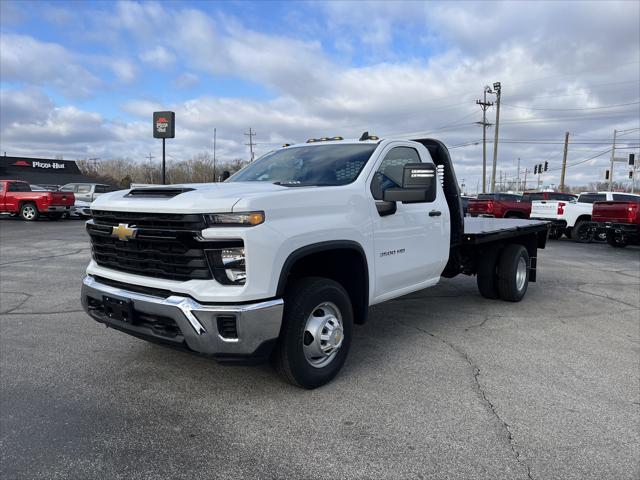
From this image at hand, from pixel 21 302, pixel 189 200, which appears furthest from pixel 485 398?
pixel 21 302

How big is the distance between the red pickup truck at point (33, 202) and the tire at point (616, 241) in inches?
850

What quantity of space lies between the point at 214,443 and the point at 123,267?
153cm

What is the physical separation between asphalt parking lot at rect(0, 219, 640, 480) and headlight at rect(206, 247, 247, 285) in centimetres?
98

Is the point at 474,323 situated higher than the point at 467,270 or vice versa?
the point at 467,270

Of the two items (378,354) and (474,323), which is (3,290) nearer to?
(378,354)

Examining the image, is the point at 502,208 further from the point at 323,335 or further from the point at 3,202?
the point at 3,202

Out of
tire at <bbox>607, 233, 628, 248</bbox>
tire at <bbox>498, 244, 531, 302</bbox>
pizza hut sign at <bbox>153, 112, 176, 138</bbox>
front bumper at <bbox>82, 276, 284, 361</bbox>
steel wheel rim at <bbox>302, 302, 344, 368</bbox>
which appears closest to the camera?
front bumper at <bbox>82, 276, 284, 361</bbox>

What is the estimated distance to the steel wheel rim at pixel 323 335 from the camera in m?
3.69

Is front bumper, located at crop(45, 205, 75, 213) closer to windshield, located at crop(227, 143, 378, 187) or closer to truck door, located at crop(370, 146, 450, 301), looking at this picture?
windshield, located at crop(227, 143, 378, 187)

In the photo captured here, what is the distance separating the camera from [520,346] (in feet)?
16.4

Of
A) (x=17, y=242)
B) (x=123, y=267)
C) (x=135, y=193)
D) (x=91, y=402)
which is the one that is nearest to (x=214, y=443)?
(x=91, y=402)

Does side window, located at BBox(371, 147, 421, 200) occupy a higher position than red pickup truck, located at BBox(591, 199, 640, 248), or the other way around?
side window, located at BBox(371, 147, 421, 200)

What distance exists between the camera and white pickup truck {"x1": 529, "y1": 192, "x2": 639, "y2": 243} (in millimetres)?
17036

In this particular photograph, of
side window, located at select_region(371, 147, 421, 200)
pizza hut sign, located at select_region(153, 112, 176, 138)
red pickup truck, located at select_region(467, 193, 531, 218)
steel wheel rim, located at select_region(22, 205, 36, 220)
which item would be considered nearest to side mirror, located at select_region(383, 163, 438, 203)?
side window, located at select_region(371, 147, 421, 200)
